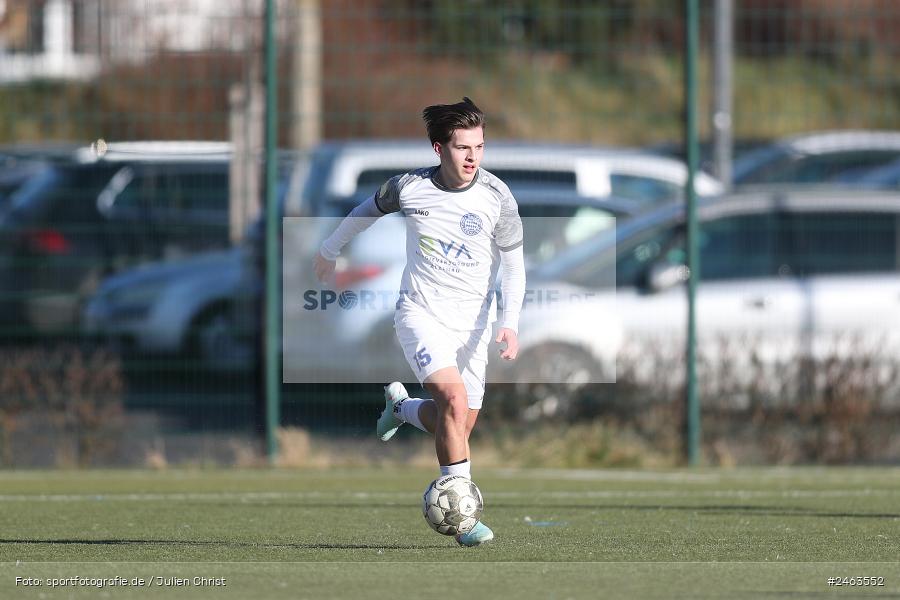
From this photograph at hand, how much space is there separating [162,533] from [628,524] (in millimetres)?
2091

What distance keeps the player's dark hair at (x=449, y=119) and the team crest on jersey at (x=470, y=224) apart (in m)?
0.31

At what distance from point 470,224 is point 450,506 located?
1.13 m

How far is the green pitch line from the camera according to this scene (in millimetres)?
6012

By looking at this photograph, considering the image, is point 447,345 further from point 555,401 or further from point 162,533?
point 555,401

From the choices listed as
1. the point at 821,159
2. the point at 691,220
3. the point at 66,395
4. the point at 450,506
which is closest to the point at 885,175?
the point at 821,159

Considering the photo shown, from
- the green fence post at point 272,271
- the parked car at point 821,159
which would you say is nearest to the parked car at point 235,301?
the green fence post at point 272,271

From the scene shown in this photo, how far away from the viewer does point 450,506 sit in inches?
267

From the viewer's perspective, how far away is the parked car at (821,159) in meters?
14.9

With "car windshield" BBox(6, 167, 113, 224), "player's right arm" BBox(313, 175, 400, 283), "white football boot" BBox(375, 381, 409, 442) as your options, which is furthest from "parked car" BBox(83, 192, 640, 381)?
"player's right arm" BBox(313, 175, 400, 283)

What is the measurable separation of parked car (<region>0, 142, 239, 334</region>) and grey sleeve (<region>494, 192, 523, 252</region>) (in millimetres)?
5063

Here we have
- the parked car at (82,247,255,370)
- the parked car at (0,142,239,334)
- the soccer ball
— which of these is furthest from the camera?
the parked car at (82,247,255,370)

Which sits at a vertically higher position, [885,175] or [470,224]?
[885,175]

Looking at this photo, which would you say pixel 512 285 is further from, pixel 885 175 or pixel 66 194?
pixel 885 175

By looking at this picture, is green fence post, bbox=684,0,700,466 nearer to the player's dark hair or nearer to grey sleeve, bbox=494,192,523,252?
grey sleeve, bbox=494,192,523,252
